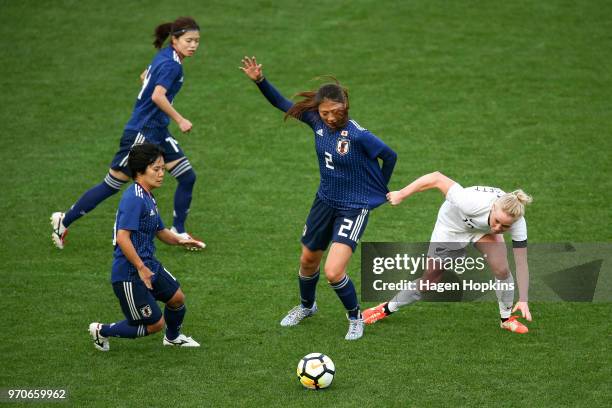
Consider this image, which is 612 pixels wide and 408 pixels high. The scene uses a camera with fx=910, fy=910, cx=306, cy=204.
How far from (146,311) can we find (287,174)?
16.7ft

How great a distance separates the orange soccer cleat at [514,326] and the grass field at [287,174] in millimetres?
84

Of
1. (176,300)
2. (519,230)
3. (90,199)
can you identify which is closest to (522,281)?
(519,230)

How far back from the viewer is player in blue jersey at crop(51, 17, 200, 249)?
973cm

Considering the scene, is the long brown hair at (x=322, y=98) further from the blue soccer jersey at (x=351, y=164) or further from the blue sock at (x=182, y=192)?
the blue sock at (x=182, y=192)

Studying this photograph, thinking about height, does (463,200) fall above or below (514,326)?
above

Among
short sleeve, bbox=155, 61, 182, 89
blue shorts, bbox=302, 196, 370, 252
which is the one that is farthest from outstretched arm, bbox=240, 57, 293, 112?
short sleeve, bbox=155, 61, 182, 89

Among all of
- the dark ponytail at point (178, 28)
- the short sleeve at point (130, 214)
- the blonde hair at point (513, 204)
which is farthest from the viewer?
the dark ponytail at point (178, 28)

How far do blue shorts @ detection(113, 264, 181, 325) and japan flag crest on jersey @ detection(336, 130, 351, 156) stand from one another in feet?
5.86

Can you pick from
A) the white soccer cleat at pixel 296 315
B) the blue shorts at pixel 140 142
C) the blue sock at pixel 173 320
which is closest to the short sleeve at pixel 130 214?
the blue sock at pixel 173 320

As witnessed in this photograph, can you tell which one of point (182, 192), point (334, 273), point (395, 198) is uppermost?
point (395, 198)

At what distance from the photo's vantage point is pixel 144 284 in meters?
7.30

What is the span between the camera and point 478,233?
8.09m

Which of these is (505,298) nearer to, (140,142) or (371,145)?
(371,145)

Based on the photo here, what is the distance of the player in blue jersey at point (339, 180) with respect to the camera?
7703mm
